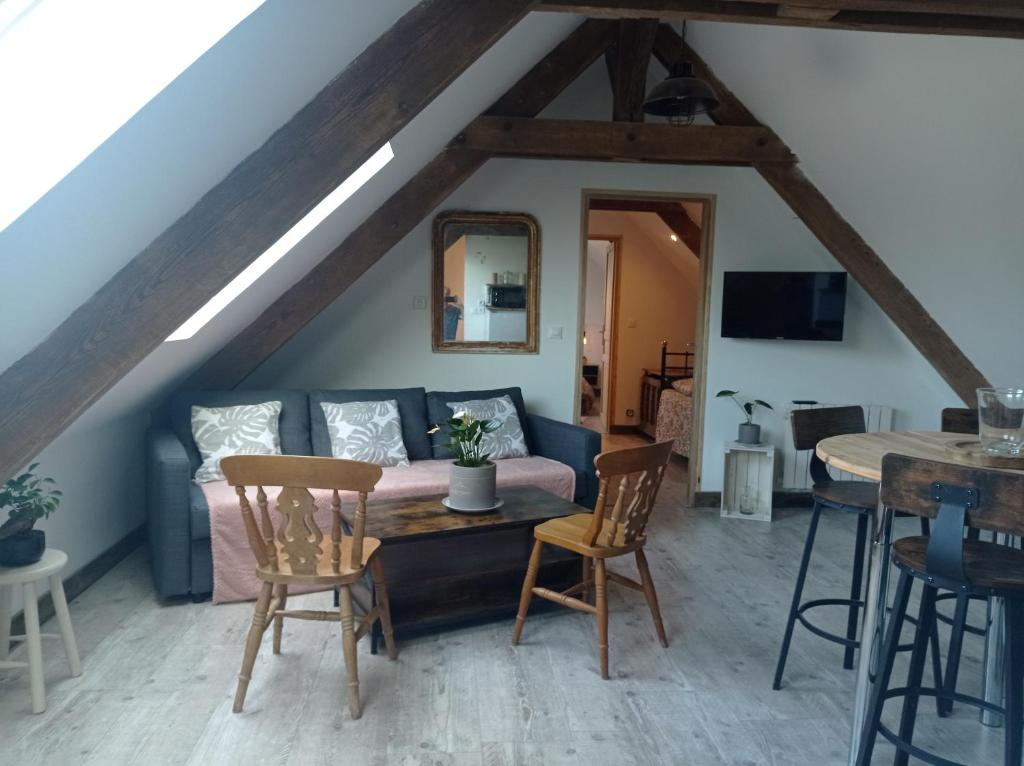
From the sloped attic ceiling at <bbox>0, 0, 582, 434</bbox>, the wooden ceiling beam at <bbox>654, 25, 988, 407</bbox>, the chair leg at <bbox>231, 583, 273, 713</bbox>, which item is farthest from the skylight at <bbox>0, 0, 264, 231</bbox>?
the wooden ceiling beam at <bbox>654, 25, 988, 407</bbox>

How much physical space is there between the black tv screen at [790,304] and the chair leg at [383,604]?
10.6 feet

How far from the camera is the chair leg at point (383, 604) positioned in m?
2.63

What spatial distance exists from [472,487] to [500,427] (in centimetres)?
136

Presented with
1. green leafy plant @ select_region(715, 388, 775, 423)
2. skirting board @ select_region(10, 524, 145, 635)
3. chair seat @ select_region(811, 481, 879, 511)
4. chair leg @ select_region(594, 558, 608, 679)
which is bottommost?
skirting board @ select_region(10, 524, 145, 635)

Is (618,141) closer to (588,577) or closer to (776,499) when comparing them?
(588,577)

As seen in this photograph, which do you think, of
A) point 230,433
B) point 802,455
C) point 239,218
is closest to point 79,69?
point 239,218

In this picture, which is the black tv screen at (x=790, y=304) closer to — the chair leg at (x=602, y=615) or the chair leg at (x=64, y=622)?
the chair leg at (x=602, y=615)

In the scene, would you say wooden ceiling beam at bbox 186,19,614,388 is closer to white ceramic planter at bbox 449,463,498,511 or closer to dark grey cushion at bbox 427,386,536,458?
dark grey cushion at bbox 427,386,536,458

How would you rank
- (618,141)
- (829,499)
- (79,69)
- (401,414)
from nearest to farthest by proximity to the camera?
1. (79,69)
2. (829,499)
3. (618,141)
4. (401,414)

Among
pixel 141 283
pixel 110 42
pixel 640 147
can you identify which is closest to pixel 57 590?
pixel 141 283

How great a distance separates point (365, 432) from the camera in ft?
13.3

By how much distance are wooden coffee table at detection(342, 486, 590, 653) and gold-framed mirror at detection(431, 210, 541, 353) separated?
1.85m

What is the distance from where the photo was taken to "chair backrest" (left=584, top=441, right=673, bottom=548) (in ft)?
8.25

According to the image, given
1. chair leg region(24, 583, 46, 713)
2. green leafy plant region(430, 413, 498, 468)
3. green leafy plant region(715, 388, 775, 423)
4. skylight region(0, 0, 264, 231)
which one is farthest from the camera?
green leafy plant region(715, 388, 775, 423)
